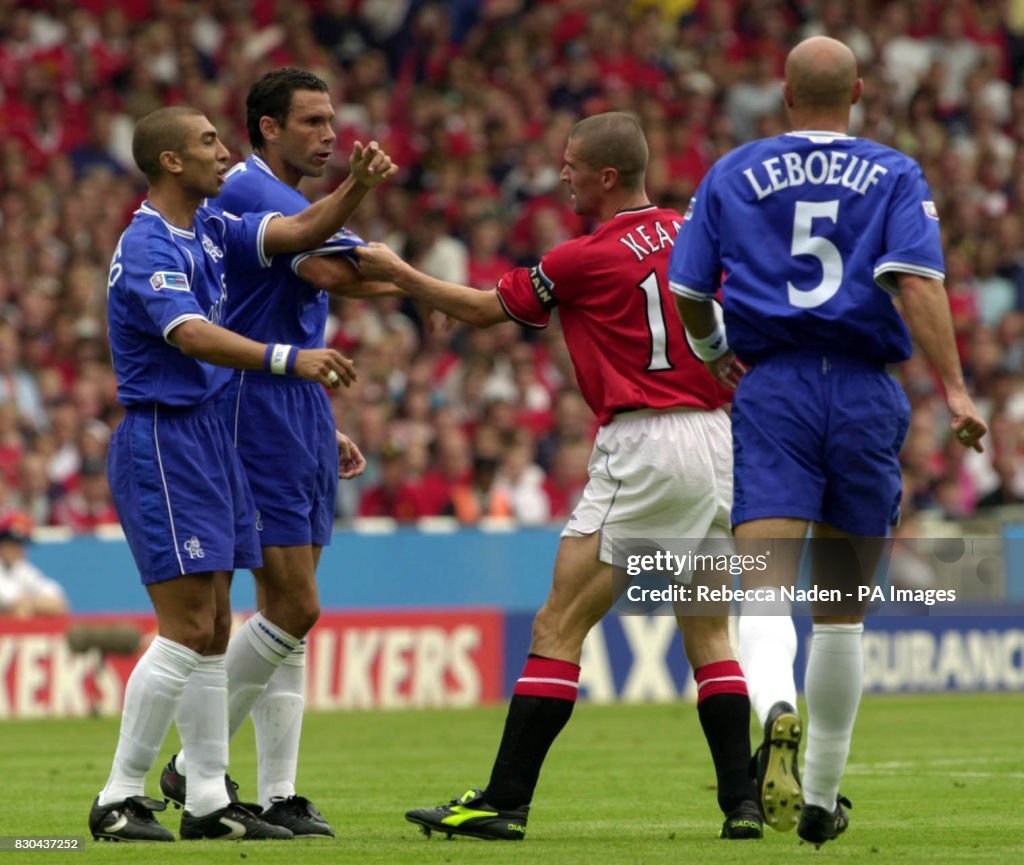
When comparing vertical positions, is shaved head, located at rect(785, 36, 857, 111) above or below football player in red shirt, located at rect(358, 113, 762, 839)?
above

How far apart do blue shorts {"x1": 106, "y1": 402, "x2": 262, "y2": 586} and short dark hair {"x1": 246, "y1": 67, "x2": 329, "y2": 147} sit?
4.38ft

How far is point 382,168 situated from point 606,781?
12.1 ft

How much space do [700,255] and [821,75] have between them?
26.8 inches

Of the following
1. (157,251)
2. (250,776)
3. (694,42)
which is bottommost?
(250,776)

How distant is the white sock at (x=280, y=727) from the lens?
7.87 m

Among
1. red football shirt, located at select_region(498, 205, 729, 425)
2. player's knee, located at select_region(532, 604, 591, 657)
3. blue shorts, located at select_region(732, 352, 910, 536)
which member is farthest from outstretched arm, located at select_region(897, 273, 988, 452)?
player's knee, located at select_region(532, 604, 591, 657)

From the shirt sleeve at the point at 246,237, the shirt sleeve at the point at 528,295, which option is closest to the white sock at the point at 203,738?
the shirt sleeve at the point at 246,237

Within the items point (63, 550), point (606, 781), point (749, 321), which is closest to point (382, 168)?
point (749, 321)

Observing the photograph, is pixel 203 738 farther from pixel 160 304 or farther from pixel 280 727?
pixel 160 304

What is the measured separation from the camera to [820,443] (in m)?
6.52

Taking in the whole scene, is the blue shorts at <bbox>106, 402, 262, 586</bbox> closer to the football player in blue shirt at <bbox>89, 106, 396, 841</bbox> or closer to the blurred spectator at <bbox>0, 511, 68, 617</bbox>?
the football player in blue shirt at <bbox>89, 106, 396, 841</bbox>

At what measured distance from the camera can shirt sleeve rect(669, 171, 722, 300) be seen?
22.1ft

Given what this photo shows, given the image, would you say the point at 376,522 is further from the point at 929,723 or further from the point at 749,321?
the point at 749,321

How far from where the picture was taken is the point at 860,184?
6.55m
